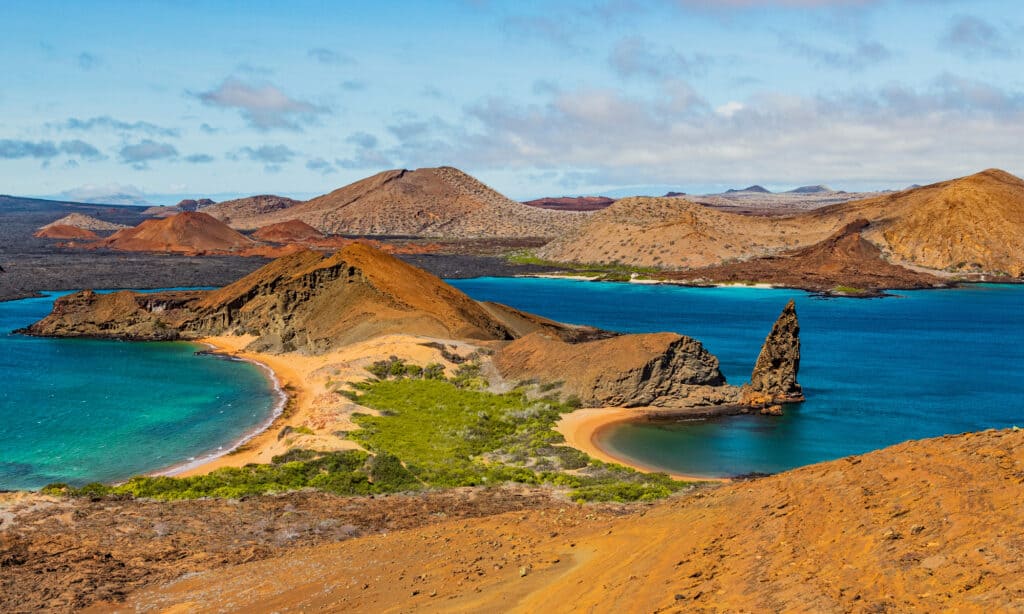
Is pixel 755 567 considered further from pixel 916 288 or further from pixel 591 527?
pixel 916 288

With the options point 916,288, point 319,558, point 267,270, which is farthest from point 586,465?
point 916,288

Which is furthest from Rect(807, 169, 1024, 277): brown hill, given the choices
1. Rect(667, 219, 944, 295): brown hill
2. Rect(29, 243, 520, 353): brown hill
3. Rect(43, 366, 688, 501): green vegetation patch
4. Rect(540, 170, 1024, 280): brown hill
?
Rect(43, 366, 688, 501): green vegetation patch

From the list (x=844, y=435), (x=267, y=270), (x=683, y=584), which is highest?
(x=267, y=270)

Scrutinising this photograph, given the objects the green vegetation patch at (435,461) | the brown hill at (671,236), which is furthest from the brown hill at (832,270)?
the green vegetation patch at (435,461)

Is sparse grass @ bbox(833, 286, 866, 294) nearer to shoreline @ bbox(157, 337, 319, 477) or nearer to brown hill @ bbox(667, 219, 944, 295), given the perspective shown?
brown hill @ bbox(667, 219, 944, 295)

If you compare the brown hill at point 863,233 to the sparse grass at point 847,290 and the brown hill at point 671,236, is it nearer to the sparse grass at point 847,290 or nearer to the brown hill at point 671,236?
the brown hill at point 671,236

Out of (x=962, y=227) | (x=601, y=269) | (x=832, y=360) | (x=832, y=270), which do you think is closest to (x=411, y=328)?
(x=832, y=360)

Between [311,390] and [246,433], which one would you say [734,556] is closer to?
[246,433]
